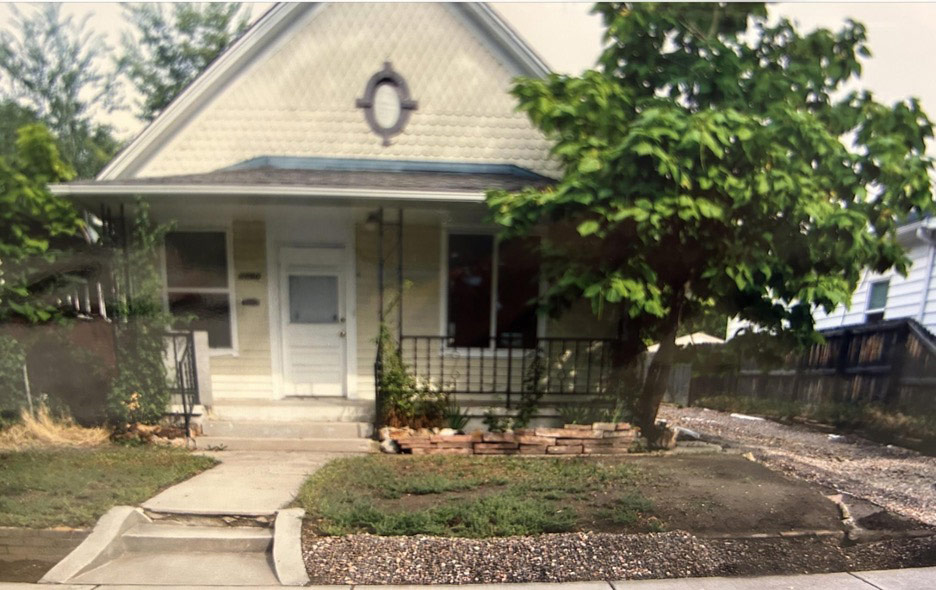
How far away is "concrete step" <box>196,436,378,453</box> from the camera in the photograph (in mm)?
2543

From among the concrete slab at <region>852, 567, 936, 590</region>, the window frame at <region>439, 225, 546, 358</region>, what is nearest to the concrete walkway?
the window frame at <region>439, 225, 546, 358</region>

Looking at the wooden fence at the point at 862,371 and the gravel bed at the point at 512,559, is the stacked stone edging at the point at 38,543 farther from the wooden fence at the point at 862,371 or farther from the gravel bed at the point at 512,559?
the wooden fence at the point at 862,371

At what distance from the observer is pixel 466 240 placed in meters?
1.82

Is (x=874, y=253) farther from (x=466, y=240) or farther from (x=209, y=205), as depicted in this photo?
(x=209, y=205)

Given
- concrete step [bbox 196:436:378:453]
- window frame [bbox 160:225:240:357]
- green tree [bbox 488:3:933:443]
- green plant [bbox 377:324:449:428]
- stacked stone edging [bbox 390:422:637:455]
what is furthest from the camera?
green plant [bbox 377:324:449:428]

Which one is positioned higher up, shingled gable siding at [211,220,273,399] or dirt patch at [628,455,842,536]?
shingled gable siding at [211,220,273,399]

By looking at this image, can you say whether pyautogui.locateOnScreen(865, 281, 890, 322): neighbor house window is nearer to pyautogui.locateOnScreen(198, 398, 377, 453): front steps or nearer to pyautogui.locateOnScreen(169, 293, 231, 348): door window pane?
pyautogui.locateOnScreen(198, 398, 377, 453): front steps

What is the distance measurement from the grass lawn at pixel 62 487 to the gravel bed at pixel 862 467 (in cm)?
279

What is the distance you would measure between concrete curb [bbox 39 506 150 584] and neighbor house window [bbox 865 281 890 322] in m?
2.99

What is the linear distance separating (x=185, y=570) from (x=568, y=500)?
4.88ft

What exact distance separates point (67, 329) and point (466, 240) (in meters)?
1.56

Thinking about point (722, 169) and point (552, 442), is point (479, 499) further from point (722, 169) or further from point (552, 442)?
point (722, 169)

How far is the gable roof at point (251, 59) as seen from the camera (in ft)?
6.48

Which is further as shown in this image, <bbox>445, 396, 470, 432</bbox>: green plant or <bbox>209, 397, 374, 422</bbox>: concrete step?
<bbox>209, 397, 374, 422</bbox>: concrete step
